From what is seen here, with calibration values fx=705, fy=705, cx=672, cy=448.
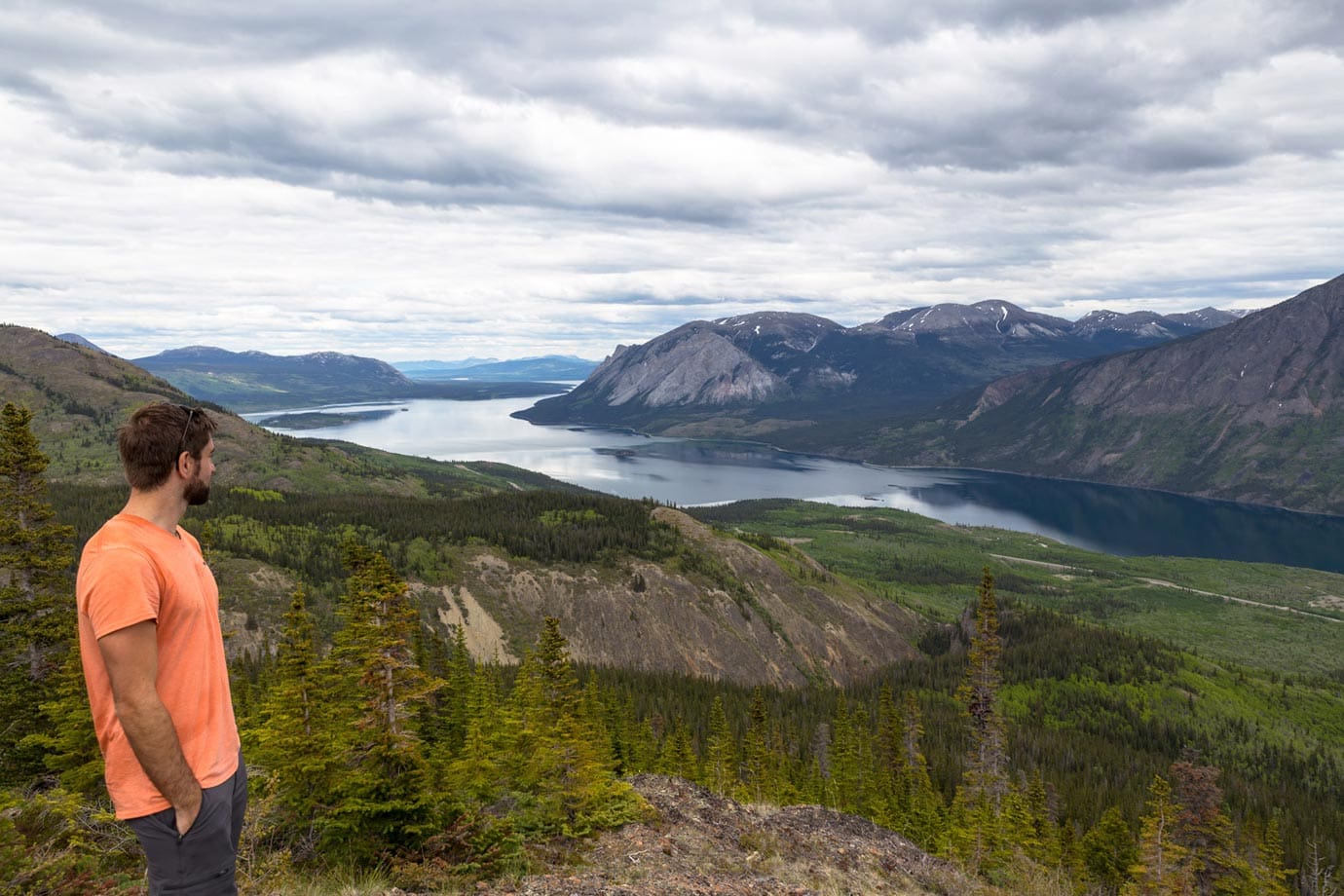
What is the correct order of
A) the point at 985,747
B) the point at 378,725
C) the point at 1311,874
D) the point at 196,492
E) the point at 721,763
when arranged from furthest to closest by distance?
the point at 1311,874 → the point at 721,763 → the point at 985,747 → the point at 378,725 → the point at 196,492

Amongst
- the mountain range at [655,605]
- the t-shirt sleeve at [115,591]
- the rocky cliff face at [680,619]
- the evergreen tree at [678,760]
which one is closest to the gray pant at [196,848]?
the t-shirt sleeve at [115,591]

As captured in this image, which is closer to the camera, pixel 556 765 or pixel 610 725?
pixel 556 765

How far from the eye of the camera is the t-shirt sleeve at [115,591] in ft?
17.4

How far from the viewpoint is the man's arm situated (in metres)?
5.43

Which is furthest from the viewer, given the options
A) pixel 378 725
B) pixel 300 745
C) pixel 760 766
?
pixel 760 766

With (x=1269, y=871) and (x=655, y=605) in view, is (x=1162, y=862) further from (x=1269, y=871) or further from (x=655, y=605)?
(x=655, y=605)

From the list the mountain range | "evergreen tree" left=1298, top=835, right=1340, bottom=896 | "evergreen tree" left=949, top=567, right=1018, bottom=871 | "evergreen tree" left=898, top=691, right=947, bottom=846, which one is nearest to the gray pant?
"evergreen tree" left=949, top=567, right=1018, bottom=871

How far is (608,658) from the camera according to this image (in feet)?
356

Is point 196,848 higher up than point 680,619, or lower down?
higher up

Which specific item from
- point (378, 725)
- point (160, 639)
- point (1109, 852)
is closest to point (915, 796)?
point (1109, 852)

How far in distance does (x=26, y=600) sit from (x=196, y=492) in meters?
26.7

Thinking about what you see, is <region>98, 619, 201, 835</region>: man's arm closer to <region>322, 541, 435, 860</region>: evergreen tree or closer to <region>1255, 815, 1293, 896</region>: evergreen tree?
<region>322, 541, 435, 860</region>: evergreen tree

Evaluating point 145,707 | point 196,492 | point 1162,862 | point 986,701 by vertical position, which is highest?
point 196,492

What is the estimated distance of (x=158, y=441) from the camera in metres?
6.30
